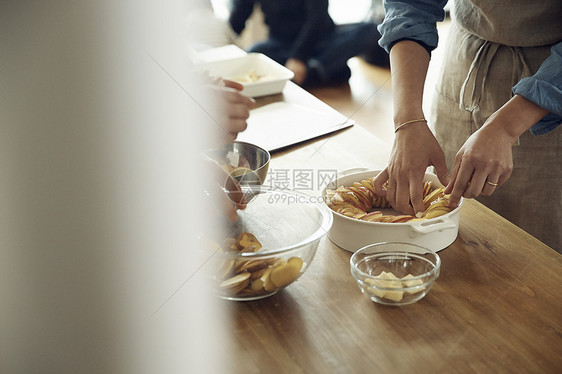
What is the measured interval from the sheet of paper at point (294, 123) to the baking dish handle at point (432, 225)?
19 cm

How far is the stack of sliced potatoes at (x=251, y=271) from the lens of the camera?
502mm

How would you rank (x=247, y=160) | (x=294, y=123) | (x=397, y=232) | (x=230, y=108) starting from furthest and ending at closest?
(x=294, y=123) → (x=397, y=232) → (x=247, y=160) → (x=230, y=108)

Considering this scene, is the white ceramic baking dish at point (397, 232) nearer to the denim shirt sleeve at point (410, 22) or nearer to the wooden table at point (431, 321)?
the wooden table at point (431, 321)

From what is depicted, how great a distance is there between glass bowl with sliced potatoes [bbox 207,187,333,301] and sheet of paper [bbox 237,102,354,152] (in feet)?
0.49

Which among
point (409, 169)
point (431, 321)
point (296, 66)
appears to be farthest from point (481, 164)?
point (296, 66)

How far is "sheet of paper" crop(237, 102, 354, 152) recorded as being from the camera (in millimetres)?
734

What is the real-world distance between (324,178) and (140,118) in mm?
557

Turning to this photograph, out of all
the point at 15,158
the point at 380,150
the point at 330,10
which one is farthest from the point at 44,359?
the point at 380,150

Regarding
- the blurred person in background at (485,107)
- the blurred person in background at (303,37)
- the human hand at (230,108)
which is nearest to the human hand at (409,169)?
the blurred person in background at (485,107)

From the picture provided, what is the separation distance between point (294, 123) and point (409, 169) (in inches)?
10.8

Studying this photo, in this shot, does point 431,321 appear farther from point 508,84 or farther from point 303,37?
point 508,84

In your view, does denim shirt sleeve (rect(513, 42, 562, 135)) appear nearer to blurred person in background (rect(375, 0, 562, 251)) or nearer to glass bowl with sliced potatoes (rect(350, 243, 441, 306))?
blurred person in background (rect(375, 0, 562, 251))

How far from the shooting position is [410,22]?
767mm

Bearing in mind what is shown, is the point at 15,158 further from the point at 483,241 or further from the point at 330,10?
the point at 483,241
